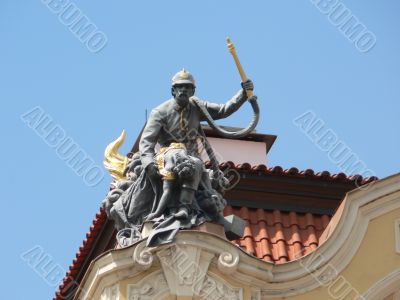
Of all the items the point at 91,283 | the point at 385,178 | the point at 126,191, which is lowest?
the point at 91,283

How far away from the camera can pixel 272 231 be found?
66.4ft

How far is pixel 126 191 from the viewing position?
18.3m

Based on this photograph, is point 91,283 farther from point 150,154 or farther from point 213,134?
point 213,134

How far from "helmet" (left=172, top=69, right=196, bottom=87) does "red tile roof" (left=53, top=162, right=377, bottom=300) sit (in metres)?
2.24

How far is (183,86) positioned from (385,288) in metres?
3.10

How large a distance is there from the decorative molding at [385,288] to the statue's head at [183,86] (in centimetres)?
287

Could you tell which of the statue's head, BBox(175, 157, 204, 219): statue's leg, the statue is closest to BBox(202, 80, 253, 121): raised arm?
the statue

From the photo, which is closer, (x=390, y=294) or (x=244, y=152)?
(x=390, y=294)

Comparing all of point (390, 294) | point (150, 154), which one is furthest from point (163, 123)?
point (390, 294)

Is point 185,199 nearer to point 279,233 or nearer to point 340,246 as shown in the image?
point 340,246

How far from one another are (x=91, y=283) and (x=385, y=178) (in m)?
3.44

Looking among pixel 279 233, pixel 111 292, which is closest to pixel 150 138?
pixel 111 292

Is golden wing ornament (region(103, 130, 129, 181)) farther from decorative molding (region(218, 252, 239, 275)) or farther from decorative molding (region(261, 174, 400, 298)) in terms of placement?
decorative molding (region(261, 174, 400, 298))

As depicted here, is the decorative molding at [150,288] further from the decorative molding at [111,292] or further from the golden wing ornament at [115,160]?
the golden wing ornament at [115,160]
